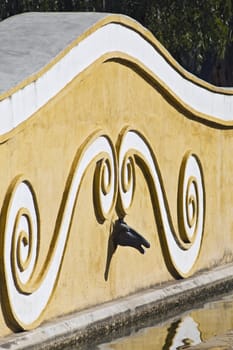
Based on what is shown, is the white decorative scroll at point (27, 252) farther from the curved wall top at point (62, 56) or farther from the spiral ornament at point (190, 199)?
the spiral ornament at point (190, 199)

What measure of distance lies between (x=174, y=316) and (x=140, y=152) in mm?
1525

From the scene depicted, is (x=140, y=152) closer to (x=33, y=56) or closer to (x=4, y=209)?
(x=33, y=56)

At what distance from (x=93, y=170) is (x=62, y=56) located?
1.18 m

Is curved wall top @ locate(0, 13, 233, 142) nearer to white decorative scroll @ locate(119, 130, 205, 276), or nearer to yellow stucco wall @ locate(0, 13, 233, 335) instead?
yellow stucco wall @ locate(0, 13, 233, 335)

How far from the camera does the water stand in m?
11.3

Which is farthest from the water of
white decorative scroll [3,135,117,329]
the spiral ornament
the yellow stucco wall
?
the spiral ornament

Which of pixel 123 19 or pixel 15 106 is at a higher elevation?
pixel 123 19

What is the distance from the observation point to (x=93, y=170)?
1203 cm

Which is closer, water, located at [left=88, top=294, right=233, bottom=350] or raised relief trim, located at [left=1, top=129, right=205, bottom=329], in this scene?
raised relief trim, located at [left=1, top=129, right=205, bottom=329]

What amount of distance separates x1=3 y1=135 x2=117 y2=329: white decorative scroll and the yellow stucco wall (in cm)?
4

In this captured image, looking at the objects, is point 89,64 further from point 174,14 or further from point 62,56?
point 174,14

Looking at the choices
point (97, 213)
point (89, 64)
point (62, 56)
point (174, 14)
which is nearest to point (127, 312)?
point (97, 213)

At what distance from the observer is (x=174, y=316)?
12.7 meters

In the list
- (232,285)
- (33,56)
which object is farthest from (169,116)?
(33,56)
